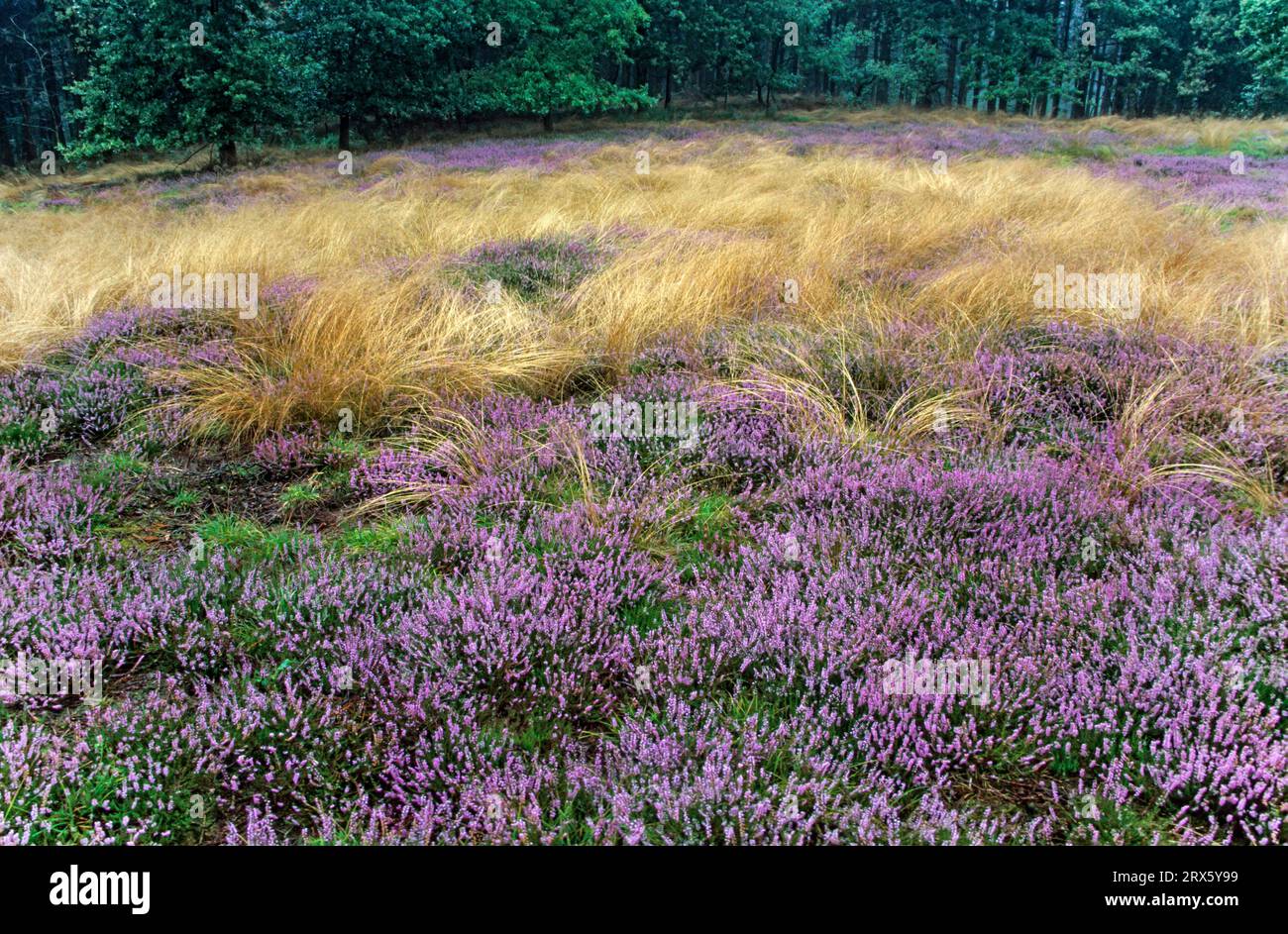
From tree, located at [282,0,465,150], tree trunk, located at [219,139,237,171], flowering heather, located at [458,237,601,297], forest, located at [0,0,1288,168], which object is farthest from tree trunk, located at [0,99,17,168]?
flowering heather, located at [458,237,601,297]

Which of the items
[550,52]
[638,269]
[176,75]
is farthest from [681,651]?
[550,52]

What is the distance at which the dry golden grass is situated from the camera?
4875 millimetres

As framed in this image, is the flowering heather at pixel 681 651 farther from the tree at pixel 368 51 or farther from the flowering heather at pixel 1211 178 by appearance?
the tree at pixel 368 51

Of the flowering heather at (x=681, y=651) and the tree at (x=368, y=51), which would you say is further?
the tree at (x=368, y=51)

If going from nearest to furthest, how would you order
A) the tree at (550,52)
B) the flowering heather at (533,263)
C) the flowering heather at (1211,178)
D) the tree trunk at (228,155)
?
the flowering heather at (533,263) < the flowering heather at (1211,178) < the tree trunk at (228,155) < the tree at (550,52)

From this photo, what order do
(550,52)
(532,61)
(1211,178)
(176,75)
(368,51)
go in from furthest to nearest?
(550,52) < (532,61) < (368,51) < (176,75) < (1211,178)

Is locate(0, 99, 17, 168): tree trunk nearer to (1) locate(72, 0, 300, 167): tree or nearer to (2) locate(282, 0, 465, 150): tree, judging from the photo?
(1) locate(72, 0, 300, 167): tree

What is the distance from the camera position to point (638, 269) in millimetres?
6453

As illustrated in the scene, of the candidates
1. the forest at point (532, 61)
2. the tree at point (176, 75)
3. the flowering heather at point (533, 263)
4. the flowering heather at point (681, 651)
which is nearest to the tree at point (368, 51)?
the forest at point (532, 61)

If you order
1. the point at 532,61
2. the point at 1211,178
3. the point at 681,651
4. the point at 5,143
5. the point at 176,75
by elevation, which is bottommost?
the point at 681,651

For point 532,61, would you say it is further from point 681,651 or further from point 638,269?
point 681,651

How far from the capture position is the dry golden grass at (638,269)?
4875mm

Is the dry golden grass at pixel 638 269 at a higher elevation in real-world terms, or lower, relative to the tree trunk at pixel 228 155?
lower
